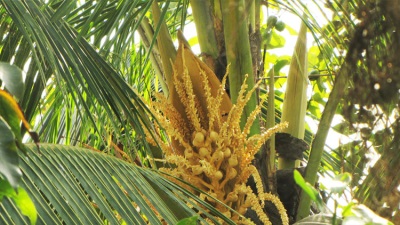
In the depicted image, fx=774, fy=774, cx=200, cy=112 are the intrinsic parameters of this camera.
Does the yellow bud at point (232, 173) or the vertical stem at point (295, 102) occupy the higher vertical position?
the vertical stem at point (295, 102)

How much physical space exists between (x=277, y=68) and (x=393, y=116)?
2.45 metres

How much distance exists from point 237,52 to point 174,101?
0.20m

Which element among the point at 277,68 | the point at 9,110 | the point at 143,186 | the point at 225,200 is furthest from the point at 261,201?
the point at 277,68

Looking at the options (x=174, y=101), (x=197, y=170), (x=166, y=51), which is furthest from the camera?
(x=166, y=51)

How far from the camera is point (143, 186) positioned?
1.49m

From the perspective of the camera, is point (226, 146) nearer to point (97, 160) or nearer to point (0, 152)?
point (97, 160)

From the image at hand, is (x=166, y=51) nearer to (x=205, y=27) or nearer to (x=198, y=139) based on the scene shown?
(x=205, y=27)

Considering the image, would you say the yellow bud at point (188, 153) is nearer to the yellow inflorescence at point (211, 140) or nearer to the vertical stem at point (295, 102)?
the yellow inflorescence at point (211, 140)

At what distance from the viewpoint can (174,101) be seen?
70.6 inches

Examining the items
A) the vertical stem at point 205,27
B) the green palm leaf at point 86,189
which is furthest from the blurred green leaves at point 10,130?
the vertical stem at point 205,27

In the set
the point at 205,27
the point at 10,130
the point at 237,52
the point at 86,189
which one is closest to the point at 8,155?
the point at 10,130

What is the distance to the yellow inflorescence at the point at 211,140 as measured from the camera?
1673mm

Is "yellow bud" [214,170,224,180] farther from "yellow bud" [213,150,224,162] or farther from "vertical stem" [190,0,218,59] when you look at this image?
"vertical stem" [190,0,218,59]

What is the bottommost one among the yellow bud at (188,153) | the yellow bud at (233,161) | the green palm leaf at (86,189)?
the green palm leaf at (86,189)
